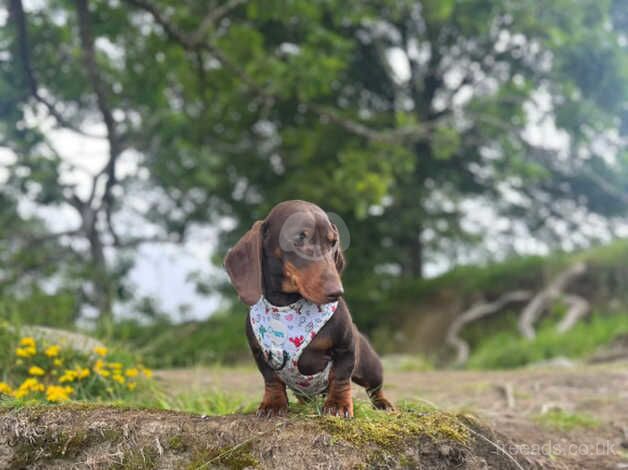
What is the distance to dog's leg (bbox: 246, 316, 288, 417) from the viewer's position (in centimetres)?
307

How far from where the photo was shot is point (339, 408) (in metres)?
2.97

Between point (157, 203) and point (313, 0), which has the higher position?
point (313, 0)

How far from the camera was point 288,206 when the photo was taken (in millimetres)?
2961

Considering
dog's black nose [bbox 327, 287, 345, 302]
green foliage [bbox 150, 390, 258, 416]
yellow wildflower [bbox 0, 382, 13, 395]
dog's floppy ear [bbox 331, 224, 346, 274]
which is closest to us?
dog's black nose [bbox 327, 287, 345, 302]

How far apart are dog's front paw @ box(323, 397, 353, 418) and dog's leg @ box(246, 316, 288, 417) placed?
0.71 feet

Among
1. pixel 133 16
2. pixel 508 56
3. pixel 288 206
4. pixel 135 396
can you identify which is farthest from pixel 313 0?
pixel 288 206

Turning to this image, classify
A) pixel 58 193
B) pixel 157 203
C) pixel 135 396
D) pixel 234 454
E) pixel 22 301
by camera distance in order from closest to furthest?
pixel 234 454 < pixel 135 396 < pixel 22 301 < pixel 58 193 < pixel 157 203

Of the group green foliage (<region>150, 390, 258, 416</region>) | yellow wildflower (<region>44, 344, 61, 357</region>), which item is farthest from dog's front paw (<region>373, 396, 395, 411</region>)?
yellow wildflower (<region>44, 344, 61, 357</region>)

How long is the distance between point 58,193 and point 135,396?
7865 millimetres

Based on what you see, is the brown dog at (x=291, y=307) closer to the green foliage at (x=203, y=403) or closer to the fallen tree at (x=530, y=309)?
the green foliage at (x=203, y=403)

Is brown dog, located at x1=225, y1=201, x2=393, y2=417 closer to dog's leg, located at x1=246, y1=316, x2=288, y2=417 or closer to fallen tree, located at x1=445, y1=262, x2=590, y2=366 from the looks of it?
dog's leg, located at x1=246, y1=316, x2=288, y2=417

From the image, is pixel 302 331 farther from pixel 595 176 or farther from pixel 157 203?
pixel 595 176

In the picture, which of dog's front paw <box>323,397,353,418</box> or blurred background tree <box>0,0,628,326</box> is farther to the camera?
blurred background tree <box>0,0,628,326</box>

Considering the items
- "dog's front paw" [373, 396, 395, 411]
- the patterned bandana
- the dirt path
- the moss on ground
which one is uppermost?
the patterned bandana
